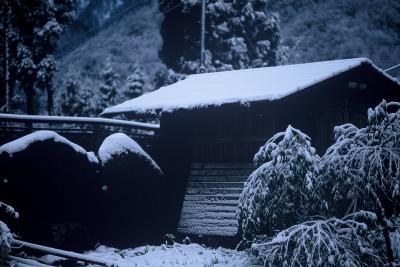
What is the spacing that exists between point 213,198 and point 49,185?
4540mm

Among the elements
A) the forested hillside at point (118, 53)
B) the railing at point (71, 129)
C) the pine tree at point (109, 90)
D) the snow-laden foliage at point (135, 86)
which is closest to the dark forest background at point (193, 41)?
the snow-laden foliage at point (135, 86)


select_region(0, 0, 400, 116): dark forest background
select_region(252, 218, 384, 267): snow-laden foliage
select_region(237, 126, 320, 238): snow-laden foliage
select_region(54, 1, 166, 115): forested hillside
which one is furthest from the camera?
select_region(54, 1, 166, 115): forested hillside

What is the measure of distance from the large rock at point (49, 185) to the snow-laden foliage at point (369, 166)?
21.8 ft

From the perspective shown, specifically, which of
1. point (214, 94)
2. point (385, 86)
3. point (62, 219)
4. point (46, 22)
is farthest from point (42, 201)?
point (46, 22)

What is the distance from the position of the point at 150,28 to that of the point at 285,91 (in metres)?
98.0

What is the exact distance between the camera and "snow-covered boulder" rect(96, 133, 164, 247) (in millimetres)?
12078

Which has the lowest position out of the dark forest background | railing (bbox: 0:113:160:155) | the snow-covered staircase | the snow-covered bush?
the snow-covered staircase

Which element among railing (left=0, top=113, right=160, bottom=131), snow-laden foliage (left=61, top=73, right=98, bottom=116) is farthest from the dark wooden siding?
snow-laden foliage (left=61, top=73, right=98, bottom=116)

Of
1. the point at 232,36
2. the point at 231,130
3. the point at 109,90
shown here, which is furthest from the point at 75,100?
the point at 231,130

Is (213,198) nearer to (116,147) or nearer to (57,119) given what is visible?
(116,147)

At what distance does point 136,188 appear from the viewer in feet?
41.5

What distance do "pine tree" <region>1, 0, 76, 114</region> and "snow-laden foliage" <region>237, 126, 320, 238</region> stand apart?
2778 centimetres

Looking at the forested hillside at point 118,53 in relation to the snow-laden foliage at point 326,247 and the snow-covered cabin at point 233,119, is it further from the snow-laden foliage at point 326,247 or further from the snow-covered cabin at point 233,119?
the snow-laden foliage at point 326,247

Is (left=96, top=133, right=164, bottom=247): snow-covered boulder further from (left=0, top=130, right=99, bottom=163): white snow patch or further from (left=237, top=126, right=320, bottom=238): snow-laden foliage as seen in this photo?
(left=237, top=126, right=320, bottom=238): snow-laden foliage
